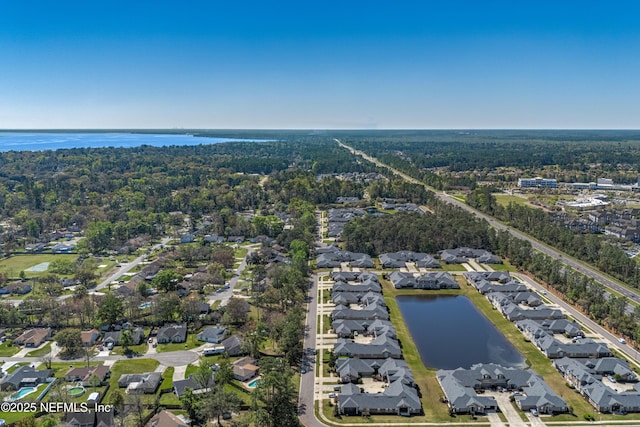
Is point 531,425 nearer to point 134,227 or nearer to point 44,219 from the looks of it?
point 134,227

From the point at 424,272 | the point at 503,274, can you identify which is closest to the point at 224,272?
the point at 424,272

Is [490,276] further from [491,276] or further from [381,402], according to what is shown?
[381,402]

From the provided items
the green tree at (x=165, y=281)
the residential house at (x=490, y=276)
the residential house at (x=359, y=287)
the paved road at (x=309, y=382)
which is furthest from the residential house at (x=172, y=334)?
the residential house at (x=490, y=276)

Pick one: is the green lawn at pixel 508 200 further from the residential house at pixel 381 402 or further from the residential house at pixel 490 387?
the residential house at pixel 381 402

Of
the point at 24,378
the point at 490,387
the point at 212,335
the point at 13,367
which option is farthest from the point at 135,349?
the point at 490,387

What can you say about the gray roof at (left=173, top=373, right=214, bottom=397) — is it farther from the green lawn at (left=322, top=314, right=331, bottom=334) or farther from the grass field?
the green lawn at (left=322, top=314, right=331, bottom=334)

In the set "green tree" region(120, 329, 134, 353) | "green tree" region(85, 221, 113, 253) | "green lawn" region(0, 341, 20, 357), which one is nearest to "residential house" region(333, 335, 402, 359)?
"green tree" region(120, 329, 134, 353)
